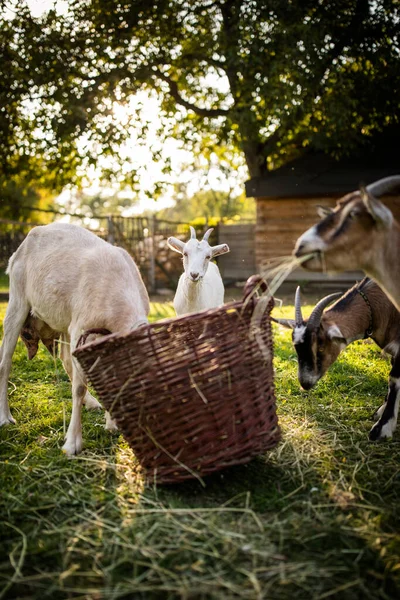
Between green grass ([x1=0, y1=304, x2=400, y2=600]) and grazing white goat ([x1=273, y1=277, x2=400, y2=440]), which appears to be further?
grazing white goat ([x1=273, y1=277, x2=400, y2=440])

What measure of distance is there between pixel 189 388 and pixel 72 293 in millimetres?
1755

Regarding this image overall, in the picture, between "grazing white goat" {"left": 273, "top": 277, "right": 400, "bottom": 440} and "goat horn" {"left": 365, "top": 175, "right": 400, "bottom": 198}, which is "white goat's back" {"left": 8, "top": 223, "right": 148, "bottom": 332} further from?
"goat horn" {"left": 365, "top": 175, "right": 400, "bottom": 198}

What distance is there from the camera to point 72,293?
4164 millimetres

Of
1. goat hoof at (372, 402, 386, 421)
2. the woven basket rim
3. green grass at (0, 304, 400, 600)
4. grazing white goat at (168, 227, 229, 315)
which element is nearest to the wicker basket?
the woven basket rim

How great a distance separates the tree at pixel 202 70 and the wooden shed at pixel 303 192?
0.78 metres

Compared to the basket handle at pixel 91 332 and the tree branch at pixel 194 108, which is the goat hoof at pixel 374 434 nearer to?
the basket handle at pixel 91 332

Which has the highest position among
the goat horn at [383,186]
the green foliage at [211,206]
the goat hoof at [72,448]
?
the green foliage at [211,206]

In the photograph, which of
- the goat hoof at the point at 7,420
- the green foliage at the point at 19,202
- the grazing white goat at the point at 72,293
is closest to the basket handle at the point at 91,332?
the grazing white goat at the point at 72,293

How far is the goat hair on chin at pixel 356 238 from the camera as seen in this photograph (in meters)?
2.80

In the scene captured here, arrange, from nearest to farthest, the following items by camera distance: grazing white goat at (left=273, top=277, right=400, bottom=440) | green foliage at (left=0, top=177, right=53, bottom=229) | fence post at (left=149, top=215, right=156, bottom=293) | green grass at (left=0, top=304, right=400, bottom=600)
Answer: green grass at (left=0, top=304, right=400, bottom=600) < grazing white goat at (left=273, top=277, right=400, bottom=440) < fence post at (left=149, top=215, right=156, bottom=293) < green foliage at (left=0, top=177, right=53, bottom=229)

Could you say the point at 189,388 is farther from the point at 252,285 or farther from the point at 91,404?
the point at 91,404

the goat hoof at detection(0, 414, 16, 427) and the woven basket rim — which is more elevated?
the woven basket rim

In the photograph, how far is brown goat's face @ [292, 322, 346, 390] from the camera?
4.21 meters

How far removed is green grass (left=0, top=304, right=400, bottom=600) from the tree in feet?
37.6
